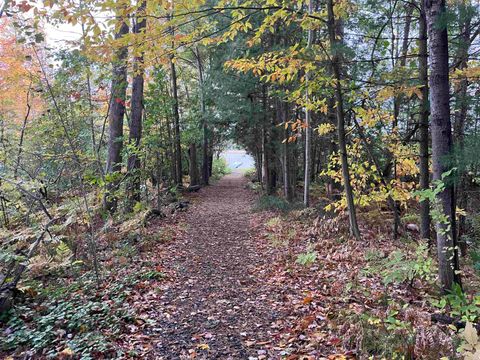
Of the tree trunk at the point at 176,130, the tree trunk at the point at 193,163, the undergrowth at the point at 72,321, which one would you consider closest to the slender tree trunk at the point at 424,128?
the undergrowth at the point at 72,321

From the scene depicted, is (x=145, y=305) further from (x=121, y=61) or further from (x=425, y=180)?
(x=425, y=180)

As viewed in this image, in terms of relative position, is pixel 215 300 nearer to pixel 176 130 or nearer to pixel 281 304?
pixel 281 304

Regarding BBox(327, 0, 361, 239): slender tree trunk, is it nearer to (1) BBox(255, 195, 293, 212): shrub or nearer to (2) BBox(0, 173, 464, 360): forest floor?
(2) BBox(0, 173, 464, 360): forest floor

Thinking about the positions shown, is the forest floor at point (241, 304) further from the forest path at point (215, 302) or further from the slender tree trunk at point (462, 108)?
the slender tree trunk at point (462, 108)

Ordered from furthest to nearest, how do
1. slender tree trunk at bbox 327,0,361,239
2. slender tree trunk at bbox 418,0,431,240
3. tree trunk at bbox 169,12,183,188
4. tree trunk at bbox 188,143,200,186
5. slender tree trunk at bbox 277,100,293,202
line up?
tree trunk at bbox 188,143,200,186 < tree trunk at bbox 169,12,183,188 < slender tree trunk at bbox 277,100,293,202 < slender tree trunk at bbox 327,0,361,239 < slender tree trunk at bbox 418,0,431,240

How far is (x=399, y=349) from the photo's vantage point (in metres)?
3.19

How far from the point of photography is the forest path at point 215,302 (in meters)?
3.93

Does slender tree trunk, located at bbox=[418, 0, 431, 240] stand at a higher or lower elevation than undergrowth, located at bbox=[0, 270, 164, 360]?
higher

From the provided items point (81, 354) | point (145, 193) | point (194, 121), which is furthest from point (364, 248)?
point (194, 121)

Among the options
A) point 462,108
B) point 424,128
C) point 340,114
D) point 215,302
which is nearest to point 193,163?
point 340,114

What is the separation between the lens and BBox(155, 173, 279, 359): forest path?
3930mm

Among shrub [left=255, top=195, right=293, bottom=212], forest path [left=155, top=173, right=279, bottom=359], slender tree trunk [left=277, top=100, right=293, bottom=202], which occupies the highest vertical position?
slender tree trunk [left=277, top=100, right=293, bottom=202]

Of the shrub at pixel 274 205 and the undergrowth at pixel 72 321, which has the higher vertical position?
the shrub at pixel 274 205

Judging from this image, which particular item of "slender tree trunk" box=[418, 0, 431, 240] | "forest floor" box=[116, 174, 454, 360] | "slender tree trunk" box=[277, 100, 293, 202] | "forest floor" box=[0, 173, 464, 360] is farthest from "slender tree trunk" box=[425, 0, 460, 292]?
"slender tree trunk" box=[277, 100, 293, 202]
